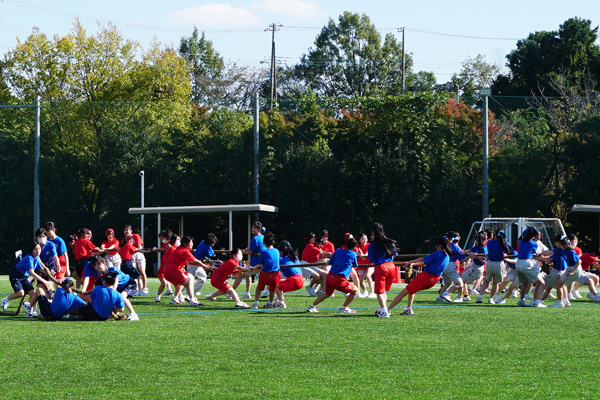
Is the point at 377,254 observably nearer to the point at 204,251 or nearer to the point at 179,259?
the point at 179,259

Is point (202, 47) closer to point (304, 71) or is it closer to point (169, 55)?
point (304, 71)

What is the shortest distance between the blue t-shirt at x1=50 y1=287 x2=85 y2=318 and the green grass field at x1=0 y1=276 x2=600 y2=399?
1.06 feet

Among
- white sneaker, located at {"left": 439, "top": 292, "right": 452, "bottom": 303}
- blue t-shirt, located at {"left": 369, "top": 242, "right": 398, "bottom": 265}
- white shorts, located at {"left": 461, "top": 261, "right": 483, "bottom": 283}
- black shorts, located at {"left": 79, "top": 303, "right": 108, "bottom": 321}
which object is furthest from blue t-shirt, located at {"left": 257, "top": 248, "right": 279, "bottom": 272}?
white shorts, located at {"left": 461, "top": 261, "right": 483, "bottom": 283}

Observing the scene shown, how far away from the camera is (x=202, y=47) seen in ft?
217

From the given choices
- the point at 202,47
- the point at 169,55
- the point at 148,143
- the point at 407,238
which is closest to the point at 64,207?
the point at 148,143

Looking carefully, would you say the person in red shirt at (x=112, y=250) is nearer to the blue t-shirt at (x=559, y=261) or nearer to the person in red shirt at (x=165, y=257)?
the person in red shirt at (x=165, y=257)

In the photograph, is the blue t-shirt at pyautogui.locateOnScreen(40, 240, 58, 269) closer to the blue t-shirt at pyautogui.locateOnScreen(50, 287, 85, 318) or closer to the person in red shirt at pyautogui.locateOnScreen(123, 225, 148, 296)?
the blue t-shirt at pyautogui.locateOnScreen(50, 287, 85, 318)

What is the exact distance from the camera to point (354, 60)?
63.4 meters

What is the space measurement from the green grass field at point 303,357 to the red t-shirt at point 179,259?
2362 millimetres

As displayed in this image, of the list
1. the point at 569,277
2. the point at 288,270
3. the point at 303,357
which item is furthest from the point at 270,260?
the point at 303,357

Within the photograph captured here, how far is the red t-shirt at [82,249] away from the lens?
62.3 feet

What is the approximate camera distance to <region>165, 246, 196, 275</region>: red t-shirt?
1666 cm

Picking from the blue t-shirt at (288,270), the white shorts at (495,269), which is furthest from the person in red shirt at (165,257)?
the white shorts at (495,269)

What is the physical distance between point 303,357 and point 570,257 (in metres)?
9.34
